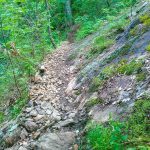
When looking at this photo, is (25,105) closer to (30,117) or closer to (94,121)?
(30,117)

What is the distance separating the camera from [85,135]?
530cm

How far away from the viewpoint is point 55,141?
18.5 ft

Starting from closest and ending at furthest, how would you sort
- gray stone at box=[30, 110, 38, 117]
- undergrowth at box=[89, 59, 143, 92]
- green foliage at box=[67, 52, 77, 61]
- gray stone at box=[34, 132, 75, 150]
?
gray stone at box=[34, 132, 75, 150], undergrowth at box=[89, 59, 143, 92], gray stone at box=[30, 110, 38, 117], green foliage at box=[67, 52, 77, 61]

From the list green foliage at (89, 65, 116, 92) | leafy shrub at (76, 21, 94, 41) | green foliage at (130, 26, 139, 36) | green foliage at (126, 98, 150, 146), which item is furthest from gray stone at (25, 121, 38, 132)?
leafy shrub at (76, 21, 94, 41)

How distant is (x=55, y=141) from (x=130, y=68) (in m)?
2.32

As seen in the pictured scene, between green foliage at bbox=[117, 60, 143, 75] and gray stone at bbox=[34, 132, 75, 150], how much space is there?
190cm

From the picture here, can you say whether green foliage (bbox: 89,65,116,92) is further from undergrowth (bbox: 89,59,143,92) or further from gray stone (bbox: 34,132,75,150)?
gray stone (bbox: 34,132,75,150)

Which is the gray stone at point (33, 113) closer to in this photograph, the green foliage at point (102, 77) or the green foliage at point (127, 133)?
the green foliage at point (102, 77)

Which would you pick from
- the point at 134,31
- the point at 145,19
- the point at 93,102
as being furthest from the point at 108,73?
the point at 145,19

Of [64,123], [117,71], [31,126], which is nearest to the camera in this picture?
[64,123]

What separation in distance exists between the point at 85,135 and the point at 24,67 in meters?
5.02

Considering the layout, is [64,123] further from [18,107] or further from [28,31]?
[28,31]

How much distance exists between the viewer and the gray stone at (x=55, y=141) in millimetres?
5477

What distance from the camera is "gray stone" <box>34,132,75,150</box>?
5477 millimetres
